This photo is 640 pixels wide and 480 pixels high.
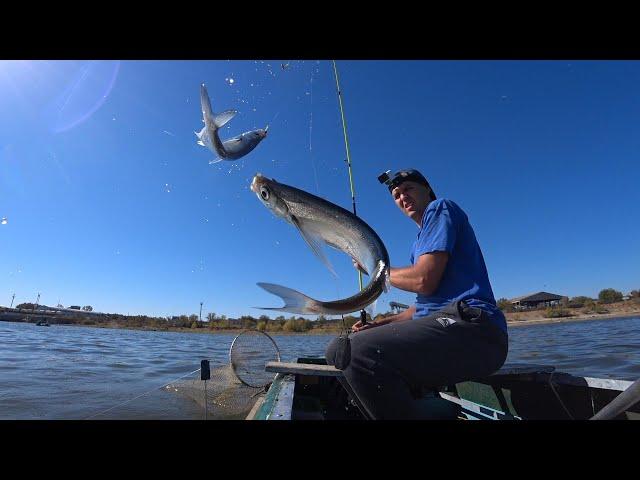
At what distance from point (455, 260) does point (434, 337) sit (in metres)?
0.70

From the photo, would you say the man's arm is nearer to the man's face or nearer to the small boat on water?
the man's face

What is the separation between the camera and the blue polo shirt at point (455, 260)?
8.43ft

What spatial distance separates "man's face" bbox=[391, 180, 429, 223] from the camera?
322cm

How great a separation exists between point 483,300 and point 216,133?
3160 millimetres

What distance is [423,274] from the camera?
102 inches

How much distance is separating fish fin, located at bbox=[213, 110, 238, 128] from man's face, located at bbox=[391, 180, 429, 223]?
80.1 inches

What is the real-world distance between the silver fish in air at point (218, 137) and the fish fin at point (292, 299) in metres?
2.39

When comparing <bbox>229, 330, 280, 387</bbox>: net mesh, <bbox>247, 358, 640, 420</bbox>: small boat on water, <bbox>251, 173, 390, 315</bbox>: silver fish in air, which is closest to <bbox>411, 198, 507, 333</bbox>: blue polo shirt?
<bbox>251, 173, 390, 315</bbox>: silver fish in air

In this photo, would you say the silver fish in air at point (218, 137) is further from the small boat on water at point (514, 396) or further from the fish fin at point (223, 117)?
the small boat on water at point (514, 396)
